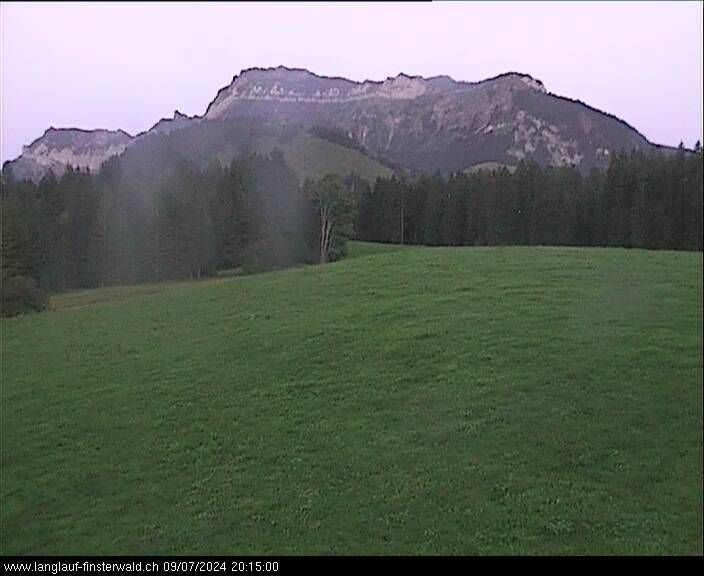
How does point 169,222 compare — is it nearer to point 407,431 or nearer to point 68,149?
point 68,149

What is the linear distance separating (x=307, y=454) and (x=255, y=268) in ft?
84.2

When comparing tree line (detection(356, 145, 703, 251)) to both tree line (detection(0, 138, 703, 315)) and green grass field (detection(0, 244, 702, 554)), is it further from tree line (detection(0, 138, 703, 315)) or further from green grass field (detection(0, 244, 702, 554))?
green grass field (detection(0, 244, 702, 554))

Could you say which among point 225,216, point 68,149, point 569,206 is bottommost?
point 225,216

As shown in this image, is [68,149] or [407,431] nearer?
[407,431]

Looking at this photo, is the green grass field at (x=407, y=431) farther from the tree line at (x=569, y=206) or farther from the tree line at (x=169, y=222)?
the tree line at (x=169, y=222)

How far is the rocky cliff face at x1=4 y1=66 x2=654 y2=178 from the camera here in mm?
18406

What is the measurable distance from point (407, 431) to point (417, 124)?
9327 cm

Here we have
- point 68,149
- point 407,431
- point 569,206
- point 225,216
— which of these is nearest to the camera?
point 407,431

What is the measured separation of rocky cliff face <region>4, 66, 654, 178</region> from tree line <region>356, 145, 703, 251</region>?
0.84m

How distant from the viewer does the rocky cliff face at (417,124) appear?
18.4 metres

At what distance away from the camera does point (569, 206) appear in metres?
15.2

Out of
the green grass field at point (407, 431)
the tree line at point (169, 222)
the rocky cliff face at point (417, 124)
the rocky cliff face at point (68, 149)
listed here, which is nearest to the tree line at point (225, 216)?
the tree line at point (169, 222)

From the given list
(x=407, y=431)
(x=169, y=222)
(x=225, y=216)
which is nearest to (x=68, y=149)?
(x=169, y=222)

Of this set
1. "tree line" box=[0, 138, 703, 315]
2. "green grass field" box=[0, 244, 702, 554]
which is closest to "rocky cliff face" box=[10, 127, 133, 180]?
"tree line" box=[0, 138, 703, 315]
